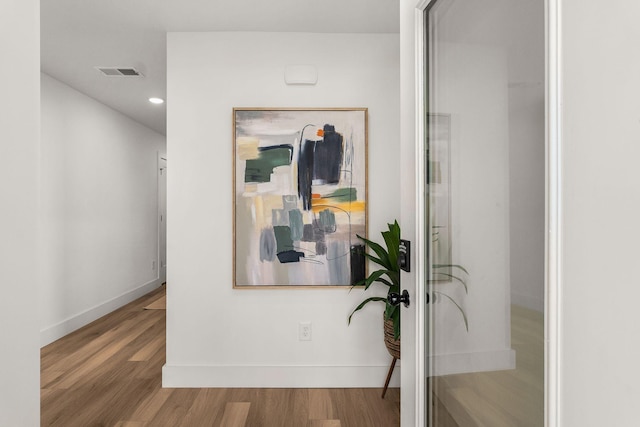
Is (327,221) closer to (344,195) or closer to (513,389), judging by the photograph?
(344,195)

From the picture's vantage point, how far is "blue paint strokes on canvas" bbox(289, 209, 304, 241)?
2594 millimetres

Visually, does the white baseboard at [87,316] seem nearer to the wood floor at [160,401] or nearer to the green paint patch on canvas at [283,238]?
the wood floor at [160,401]

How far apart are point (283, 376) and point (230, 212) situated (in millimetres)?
1207

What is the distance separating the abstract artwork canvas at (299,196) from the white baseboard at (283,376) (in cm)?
59

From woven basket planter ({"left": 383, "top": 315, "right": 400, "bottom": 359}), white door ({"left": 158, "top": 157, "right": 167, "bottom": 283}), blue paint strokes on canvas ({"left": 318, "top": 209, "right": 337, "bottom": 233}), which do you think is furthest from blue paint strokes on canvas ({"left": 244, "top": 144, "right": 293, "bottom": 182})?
white door ({"left": 158, "top": 157, "right": 167, "bottom": 283})

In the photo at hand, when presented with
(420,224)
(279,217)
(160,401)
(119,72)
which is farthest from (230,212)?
(119,72)

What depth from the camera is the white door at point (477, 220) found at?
0.69m

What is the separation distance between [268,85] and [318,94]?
1.18ft

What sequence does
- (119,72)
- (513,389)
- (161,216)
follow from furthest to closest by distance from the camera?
(161,216) < (119,72) < (513,389)
